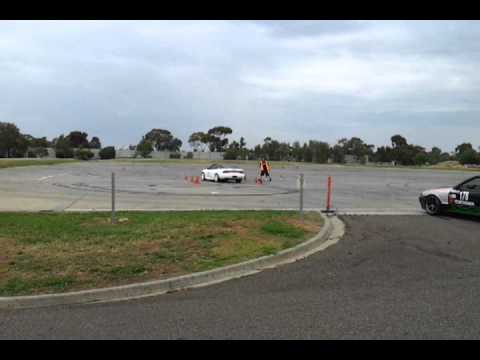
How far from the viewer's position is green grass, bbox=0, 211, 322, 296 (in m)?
5.54

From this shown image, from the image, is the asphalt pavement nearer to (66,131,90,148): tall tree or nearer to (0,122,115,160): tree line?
(0,122,115,160): tree line

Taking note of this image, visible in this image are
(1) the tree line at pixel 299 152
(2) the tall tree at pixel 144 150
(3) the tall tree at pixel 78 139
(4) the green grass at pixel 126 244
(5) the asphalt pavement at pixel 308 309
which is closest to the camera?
(5) the asphalt pavement at pixel 308 309

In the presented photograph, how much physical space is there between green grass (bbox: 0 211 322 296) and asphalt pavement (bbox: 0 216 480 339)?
731mm

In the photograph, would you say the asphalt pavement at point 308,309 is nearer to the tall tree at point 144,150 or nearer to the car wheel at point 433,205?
the car wheel at point 433,205

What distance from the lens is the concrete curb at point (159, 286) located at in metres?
4.77

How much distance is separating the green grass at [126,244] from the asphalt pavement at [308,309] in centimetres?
73

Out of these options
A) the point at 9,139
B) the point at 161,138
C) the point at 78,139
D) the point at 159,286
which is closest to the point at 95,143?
the point at 78,139

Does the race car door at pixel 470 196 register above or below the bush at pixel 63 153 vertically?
below

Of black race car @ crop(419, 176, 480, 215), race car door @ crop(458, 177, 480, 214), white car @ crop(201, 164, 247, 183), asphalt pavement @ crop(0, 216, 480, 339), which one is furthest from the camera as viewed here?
white car @ crop(201, 164, 247, 183)

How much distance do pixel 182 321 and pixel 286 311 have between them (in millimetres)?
1139

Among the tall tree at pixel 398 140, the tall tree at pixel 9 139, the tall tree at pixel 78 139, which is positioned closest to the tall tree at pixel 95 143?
the tall tree at pixel 78 139

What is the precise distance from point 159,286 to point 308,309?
6.41ft

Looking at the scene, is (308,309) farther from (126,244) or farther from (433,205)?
(433,205)

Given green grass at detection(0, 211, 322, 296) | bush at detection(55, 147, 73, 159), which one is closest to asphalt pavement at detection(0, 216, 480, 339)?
green grass at detection(0, 211, 322, 296)
